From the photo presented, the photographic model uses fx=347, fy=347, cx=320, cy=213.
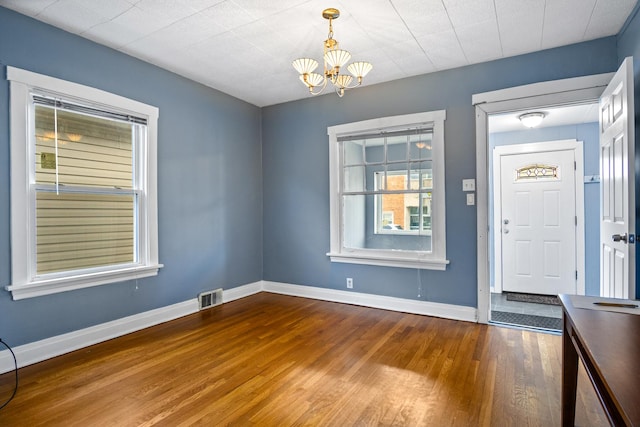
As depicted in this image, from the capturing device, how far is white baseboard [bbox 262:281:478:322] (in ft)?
11.5

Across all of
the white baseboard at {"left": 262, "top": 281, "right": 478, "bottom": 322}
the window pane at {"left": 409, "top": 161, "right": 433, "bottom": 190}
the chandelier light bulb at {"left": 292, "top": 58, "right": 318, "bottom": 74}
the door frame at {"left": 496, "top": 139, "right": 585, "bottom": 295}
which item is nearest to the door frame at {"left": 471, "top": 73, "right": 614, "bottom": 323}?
the white baseboard at {"left": 262, "top": 281, "right": 478, "bottom": 322}

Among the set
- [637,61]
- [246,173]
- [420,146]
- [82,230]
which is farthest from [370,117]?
[82,230]

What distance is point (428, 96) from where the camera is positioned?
3.67 meters

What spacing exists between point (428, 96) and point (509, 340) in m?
2.47

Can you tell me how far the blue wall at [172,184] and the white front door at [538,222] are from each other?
362 centimetres

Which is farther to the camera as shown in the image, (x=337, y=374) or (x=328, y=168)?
(x=328, y=168)

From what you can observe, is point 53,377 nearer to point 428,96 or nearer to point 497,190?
point 428,96

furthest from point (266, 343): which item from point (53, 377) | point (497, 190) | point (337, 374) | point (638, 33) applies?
point (497, 190)

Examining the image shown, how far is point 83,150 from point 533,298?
545 cm

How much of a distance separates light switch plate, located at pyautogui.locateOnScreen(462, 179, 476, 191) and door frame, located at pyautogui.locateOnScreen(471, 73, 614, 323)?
4 centimetres

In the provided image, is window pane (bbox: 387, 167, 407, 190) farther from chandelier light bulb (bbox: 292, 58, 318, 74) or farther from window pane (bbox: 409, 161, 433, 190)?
chandelier light bulb (bbox: 292, 58, 318, 74)

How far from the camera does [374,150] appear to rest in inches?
161

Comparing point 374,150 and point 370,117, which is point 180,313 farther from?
point 370,117

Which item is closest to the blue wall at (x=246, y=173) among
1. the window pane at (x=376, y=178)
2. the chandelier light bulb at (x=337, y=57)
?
the window pane at (x=376, y=178)
